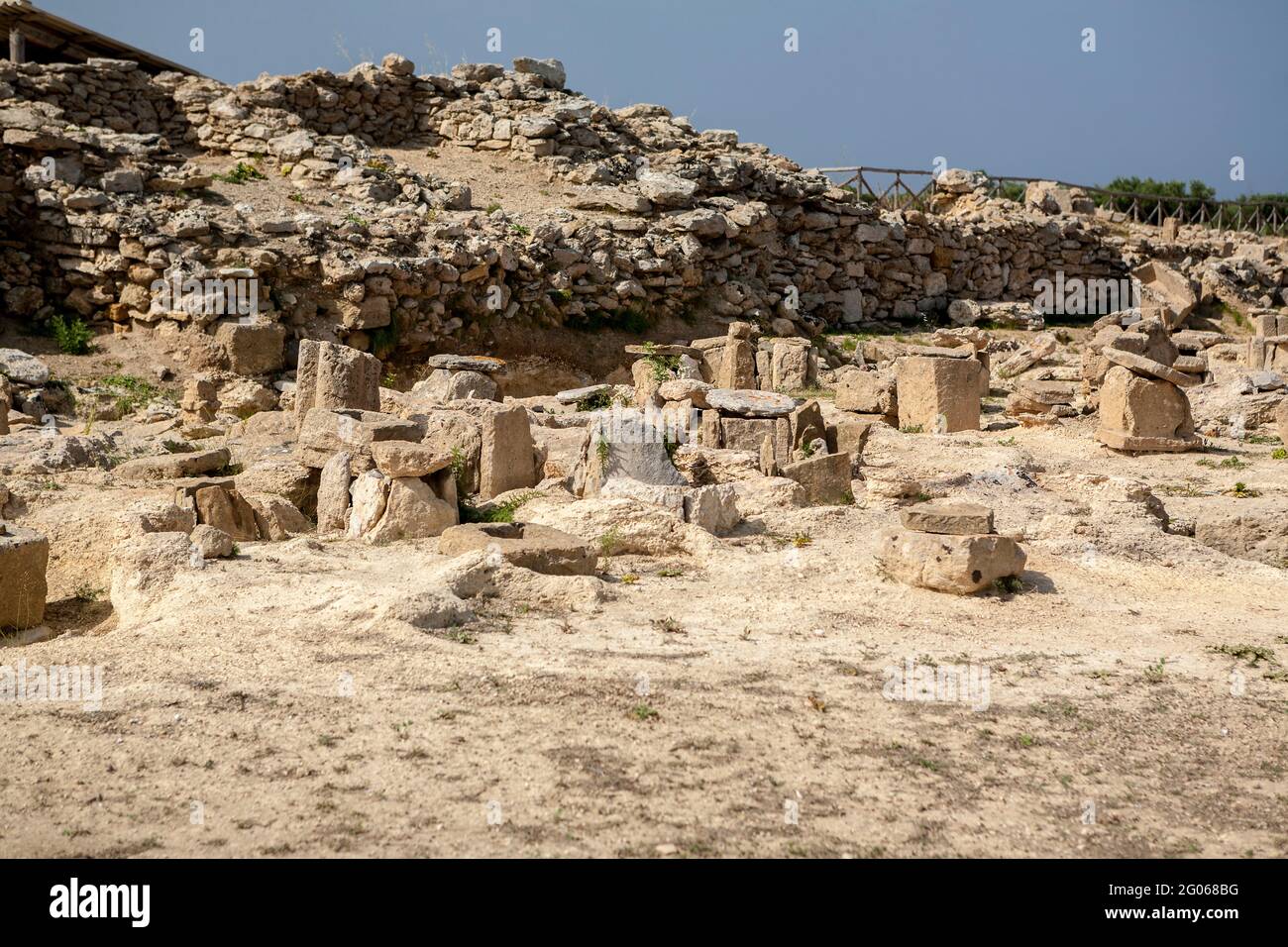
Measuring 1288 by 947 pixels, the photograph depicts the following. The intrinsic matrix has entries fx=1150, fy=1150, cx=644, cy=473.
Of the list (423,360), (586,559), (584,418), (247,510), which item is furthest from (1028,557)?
(423,360)

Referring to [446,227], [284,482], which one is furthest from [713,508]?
[446,227]

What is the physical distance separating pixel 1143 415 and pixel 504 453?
6479 millimetres

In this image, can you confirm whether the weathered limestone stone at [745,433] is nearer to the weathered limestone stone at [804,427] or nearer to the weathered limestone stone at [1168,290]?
the weathered limestone stone at [804,427]

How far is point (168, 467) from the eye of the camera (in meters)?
8.84

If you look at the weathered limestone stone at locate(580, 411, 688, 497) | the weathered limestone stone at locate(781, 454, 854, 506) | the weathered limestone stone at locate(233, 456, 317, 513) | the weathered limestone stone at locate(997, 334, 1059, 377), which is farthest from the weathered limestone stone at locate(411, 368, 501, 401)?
the weathered limestone stone at locate(997, 334, 1059, 377)

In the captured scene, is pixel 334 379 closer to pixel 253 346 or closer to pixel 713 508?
pixel 253 346

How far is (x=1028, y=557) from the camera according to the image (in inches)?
313

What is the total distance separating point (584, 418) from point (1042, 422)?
5.28 m

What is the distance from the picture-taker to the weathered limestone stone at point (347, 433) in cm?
840

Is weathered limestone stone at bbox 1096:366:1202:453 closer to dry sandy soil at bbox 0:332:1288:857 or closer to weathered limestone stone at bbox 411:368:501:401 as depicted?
dry sandy soil at bbox 0:332:1288:857

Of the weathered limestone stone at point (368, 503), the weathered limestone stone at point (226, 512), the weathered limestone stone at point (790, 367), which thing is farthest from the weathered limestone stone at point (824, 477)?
the weathered limestone stone at point (790, 367)

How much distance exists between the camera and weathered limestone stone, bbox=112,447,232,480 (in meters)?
8.84

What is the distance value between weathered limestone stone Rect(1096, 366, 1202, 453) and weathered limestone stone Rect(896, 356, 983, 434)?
Answer: 133cm
